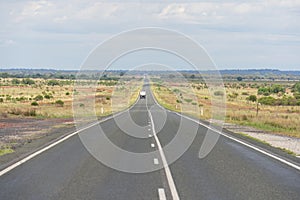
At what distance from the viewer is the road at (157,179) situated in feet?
35.7

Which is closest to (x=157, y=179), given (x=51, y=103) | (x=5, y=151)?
(x=5, y=151)

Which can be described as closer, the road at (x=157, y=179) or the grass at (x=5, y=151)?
the road at (x=157, y=179)

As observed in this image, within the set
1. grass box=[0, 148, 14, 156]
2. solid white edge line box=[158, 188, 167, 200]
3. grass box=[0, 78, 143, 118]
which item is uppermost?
solid white edge line box=[158, 188, 167, 200]

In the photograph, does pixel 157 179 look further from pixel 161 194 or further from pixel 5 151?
pixel 5 151

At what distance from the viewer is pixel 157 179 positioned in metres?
13.0

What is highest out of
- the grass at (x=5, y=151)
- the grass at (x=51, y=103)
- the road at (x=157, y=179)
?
the road at (x=157, y=179)

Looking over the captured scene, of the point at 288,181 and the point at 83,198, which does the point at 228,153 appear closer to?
the point at 288,181

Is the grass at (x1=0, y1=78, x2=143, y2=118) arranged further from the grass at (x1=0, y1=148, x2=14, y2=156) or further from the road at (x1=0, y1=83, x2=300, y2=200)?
the road at (x1=0, y1=83, x2=300, y2=200)

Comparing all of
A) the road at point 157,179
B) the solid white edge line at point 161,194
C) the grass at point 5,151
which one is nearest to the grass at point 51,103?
the grass at point 5,151

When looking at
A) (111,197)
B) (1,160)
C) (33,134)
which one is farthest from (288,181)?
(33,134)

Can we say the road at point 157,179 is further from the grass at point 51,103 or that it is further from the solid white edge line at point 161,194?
the grass at point 51,103

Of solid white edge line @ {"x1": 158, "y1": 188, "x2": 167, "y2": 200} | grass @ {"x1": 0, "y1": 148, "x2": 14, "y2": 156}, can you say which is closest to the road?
solid white edge line @ {"x1": 158, "y1": 188, "x2": 167, "y2": 200}

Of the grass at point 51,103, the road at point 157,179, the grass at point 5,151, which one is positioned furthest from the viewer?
the grass at point 51,103

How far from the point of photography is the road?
10.9m
